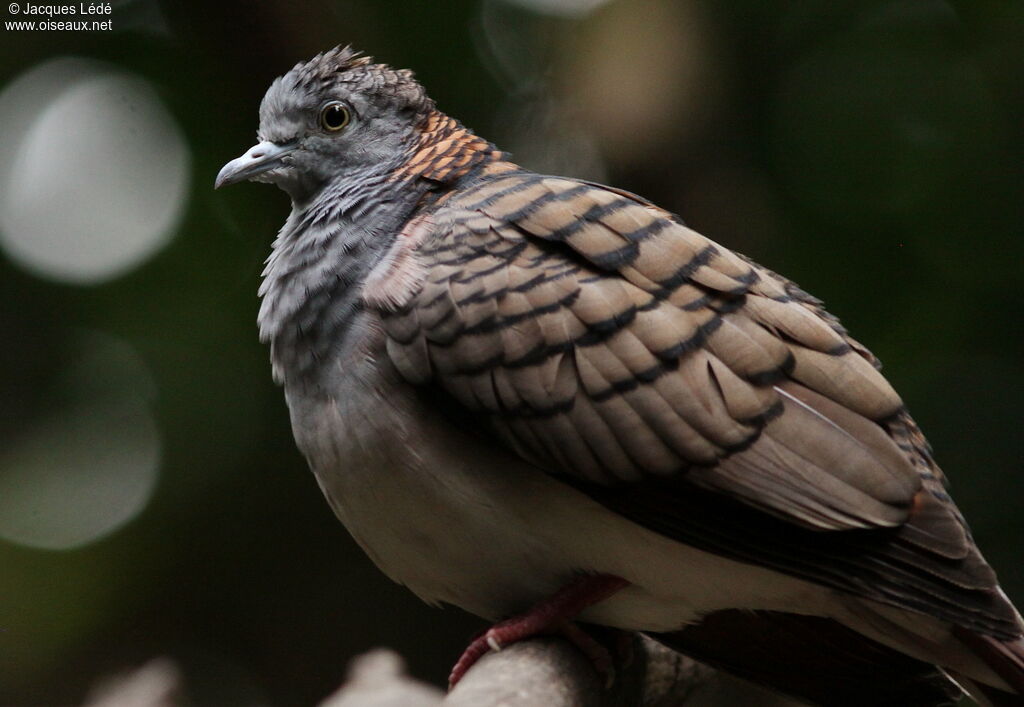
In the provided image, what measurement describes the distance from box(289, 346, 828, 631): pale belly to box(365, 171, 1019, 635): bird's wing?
0.32ft

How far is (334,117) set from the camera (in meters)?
2.88

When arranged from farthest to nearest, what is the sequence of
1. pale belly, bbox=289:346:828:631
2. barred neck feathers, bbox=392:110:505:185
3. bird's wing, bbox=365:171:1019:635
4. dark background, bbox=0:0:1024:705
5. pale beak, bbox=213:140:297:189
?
dark background, bbox=0:0:1024:705
pale beak, bbox=213:140:297:189
barred neck feathers, bbox=392:110:505:185
pale belly, bbox=289:346:828:631
bird's wing, bbox=365:171:1019:635

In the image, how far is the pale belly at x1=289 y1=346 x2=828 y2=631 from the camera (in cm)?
229

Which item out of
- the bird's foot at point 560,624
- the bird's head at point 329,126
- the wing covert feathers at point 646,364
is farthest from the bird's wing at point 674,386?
the bird's head at point 329,126

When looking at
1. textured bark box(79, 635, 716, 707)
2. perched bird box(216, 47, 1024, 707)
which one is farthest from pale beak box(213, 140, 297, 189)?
textured bark box(79, 635, 716, 707)

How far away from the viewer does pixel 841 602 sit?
2.29 meters

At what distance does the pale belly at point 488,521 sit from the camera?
7.51 feet

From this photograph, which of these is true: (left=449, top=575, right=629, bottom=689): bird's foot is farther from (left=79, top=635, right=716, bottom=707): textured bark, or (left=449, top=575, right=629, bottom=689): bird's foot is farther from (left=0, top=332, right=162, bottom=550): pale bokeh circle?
(left=0, top=332, right=162, bottom=550): pale bokeh circle

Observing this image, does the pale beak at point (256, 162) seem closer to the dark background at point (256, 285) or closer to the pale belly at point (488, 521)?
the pale belly at point (488, 521)

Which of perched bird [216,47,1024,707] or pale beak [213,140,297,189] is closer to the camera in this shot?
perched bird [216,47,1024,707]

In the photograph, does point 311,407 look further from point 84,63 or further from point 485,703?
point 84,63

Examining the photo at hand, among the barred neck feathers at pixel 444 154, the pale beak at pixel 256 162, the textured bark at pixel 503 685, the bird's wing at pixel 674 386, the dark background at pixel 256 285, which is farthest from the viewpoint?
the dark background at pixel 256 285

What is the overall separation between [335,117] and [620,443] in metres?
1.23

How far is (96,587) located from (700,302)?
2987 mm
